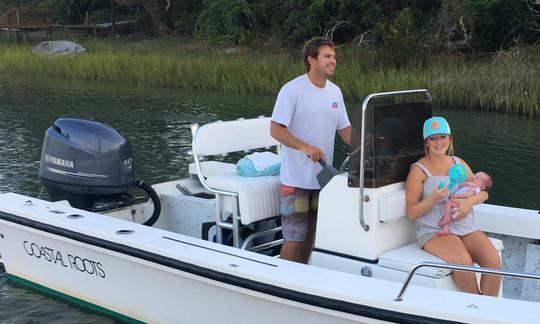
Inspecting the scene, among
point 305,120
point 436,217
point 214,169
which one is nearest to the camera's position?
point 436,217

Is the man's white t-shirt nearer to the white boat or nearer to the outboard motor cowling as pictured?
the white boat

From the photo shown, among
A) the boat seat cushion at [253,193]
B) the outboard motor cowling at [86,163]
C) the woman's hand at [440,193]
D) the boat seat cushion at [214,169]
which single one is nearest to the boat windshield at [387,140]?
the woman's hand at [440,193]

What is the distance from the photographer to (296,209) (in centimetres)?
429

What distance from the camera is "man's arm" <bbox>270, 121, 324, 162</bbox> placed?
13.4 feet

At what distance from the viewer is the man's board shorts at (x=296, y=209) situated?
428 cm

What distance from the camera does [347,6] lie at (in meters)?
25.3

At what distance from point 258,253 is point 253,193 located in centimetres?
41

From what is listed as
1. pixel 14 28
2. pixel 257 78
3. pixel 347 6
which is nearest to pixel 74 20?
pixel 14 28

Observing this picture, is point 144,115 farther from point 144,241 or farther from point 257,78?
point 144,241

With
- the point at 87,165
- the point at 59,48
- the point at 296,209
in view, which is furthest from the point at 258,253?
the point at 59,48

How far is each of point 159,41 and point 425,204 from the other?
29082 mm

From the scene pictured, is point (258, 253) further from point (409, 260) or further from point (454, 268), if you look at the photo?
point (454, 268)

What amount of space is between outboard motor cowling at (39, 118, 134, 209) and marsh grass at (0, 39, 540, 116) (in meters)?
10.8

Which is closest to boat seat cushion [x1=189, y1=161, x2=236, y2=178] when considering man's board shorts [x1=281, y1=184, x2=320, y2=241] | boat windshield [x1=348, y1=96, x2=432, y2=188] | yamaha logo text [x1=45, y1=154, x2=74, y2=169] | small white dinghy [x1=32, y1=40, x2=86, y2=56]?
yamaha logo text [x1=45, y1=154, x2=74, y2=169]
